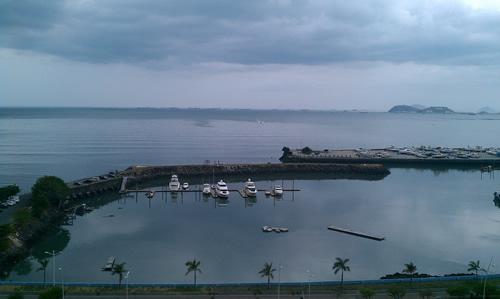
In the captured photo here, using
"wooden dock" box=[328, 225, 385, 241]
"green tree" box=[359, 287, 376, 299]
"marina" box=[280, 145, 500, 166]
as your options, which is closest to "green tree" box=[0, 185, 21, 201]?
"wooden dock" box=[328, 225, 385, 241]

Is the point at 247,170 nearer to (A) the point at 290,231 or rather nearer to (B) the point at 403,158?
(A) the point at 290,231

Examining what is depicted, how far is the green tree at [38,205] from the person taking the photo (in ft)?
78.9

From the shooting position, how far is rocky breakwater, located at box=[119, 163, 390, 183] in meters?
41.1

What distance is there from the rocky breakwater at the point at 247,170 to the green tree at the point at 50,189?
1121cm

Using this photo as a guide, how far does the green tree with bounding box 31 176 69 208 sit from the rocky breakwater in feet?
36.8

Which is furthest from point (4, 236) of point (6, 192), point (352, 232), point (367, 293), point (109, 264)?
point (352, 232)

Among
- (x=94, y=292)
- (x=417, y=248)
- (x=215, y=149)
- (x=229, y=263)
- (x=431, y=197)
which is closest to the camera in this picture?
(x=94, y=292)

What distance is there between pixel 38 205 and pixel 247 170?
82.4 ft

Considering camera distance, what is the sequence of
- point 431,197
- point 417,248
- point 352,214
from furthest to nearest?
point 431,197
point 352,214
point 417,248

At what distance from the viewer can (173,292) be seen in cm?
1534

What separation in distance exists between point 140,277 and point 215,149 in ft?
160

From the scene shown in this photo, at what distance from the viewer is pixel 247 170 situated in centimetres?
4503

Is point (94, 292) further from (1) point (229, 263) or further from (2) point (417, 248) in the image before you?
(2) point (417, 248)

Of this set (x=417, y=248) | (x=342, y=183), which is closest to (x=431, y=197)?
(x=342, y=183)
